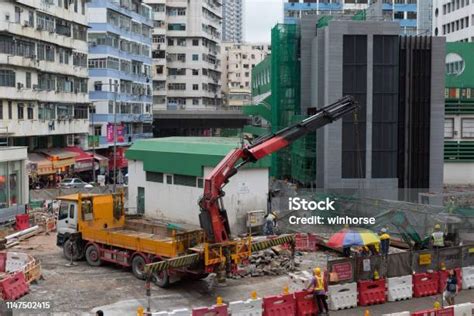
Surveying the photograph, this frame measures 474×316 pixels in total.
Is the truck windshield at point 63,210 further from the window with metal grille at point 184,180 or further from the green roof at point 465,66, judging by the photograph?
the green roof at point 465,66

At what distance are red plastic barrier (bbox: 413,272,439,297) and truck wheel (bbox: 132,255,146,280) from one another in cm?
837

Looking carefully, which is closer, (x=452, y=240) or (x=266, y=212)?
(x=452, y=240)

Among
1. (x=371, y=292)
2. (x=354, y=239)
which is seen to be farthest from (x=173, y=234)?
(x=371, y=292)

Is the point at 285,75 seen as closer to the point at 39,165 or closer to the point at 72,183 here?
the point at 72,183

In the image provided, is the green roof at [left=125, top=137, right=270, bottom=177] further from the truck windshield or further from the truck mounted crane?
the truck windshield

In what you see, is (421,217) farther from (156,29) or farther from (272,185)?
(156,29)

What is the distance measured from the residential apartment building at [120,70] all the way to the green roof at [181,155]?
922 inches

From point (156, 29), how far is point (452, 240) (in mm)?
74078

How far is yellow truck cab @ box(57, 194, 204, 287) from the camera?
798 inches

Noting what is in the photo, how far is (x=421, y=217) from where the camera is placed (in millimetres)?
25078

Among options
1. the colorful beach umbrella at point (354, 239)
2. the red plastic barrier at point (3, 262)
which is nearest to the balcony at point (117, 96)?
the red plastic barrier at point (3, 262)

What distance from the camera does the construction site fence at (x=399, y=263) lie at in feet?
60.8

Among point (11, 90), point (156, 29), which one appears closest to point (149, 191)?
point (11, 90)

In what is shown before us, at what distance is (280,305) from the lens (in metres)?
16.9
